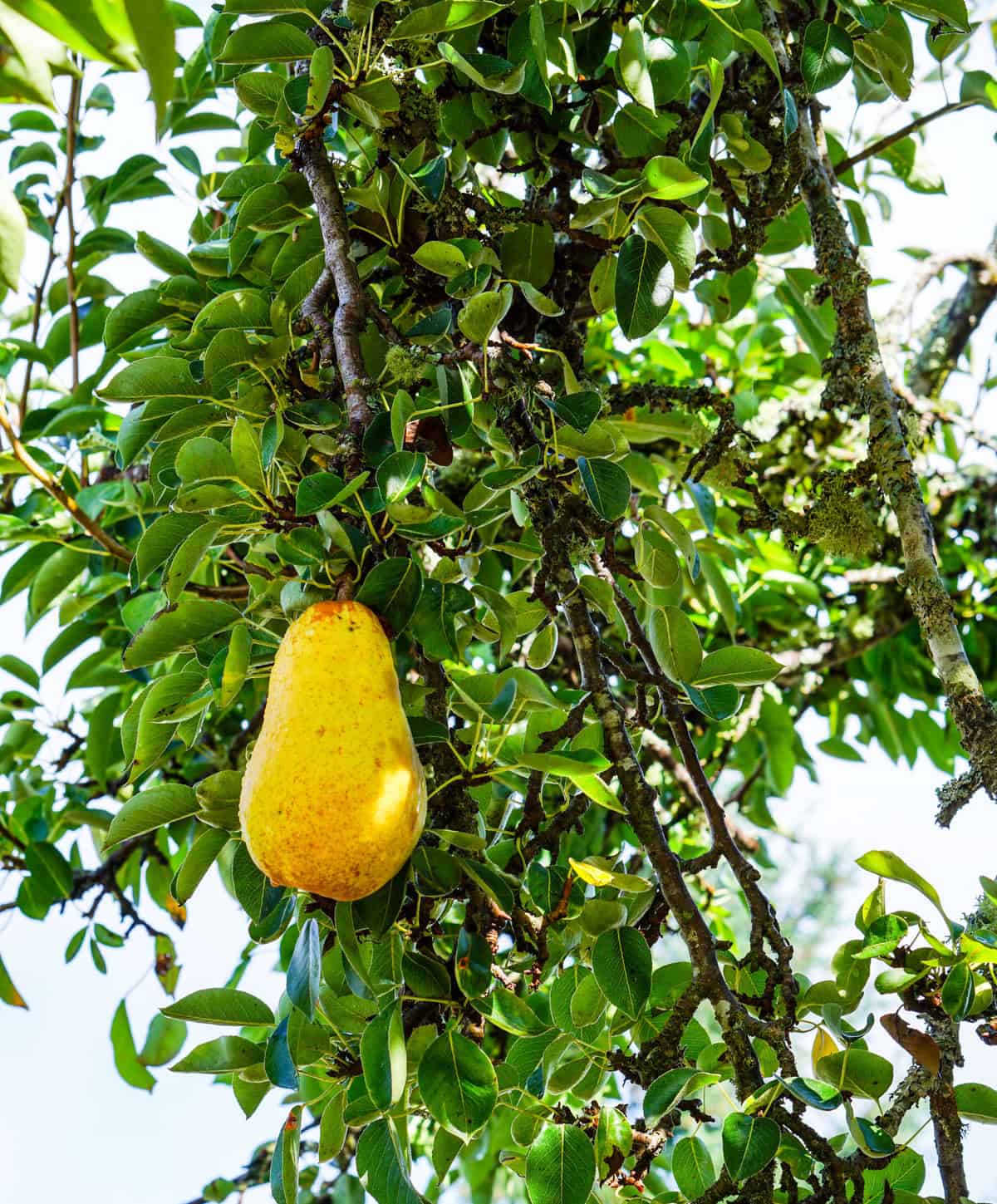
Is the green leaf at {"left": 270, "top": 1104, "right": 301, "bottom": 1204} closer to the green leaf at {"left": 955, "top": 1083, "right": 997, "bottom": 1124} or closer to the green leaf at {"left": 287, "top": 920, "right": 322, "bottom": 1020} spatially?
the green leaf at {"left": 287, "top": 920, "right": 322, "bottom": 1020}

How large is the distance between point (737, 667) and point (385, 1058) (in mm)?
309

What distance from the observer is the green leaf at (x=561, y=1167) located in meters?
0.57

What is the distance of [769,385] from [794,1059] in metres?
1.10

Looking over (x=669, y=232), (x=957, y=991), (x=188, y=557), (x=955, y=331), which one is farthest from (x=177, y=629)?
(x=955, y=331)

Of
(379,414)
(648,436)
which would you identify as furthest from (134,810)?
(648,436)

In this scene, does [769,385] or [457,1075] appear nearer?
[457,1075]

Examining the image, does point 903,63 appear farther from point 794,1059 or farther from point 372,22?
point 794,1059

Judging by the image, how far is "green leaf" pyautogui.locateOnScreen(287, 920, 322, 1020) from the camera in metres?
0.53

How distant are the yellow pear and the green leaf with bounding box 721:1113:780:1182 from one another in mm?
213

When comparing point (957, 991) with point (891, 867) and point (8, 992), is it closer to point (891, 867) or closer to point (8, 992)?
point (891, 867)

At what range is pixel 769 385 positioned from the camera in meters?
1.54

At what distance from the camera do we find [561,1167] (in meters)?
0.58

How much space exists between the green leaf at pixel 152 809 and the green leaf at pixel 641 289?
37cm

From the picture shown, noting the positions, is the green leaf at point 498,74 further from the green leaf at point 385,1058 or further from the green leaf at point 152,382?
the green leaf at point 385,1058
